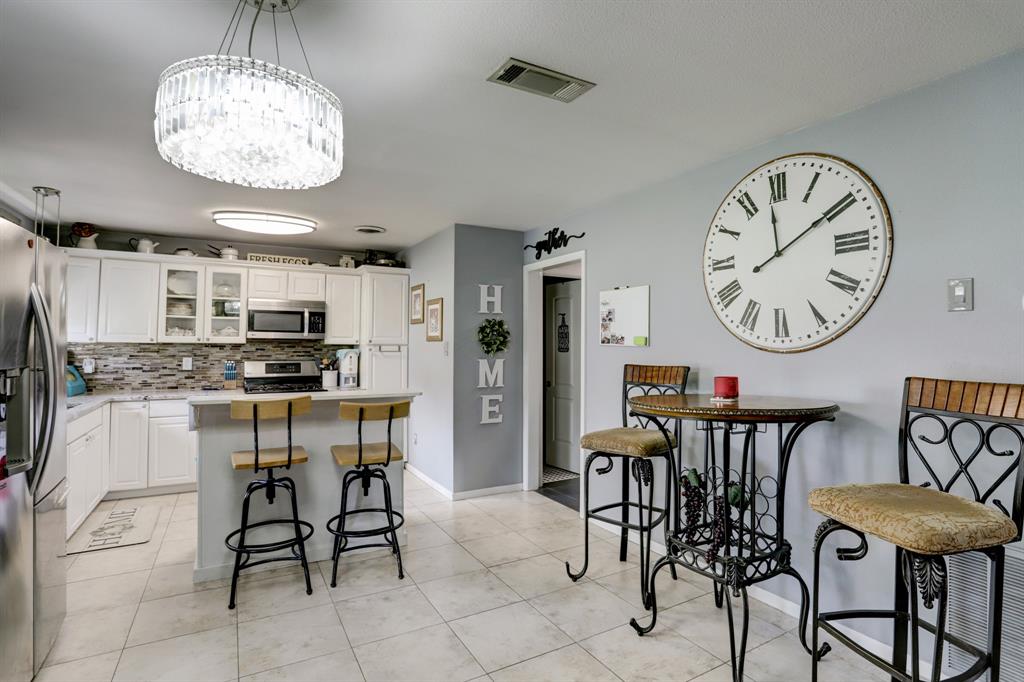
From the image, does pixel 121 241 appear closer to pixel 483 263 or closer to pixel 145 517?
pixel 145 517

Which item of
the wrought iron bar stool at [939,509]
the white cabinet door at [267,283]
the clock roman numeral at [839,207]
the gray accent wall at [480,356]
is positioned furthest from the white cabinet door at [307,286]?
the wrought iron bar stool at [939,509]

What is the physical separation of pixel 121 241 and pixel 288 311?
5.35 feet

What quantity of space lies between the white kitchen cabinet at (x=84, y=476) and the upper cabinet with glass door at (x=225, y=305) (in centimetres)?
129

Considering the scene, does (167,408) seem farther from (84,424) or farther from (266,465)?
(266,465)

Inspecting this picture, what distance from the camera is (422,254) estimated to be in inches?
216

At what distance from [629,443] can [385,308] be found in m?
3.66

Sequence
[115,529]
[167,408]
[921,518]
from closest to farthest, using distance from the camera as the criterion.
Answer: [921,518]
[115,529]
[167,408]

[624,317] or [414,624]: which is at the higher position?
[624,317]

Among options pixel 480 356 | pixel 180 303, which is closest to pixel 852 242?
pixel 480 356

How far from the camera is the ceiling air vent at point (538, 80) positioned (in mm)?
2090

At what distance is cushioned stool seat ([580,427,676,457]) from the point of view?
2740 mm

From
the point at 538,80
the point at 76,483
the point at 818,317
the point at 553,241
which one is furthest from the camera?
the point at 553,241

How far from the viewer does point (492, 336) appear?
15.6ft

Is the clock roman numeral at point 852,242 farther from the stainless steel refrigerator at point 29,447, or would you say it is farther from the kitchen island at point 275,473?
the stainless steel refrigerator at point 29,447
